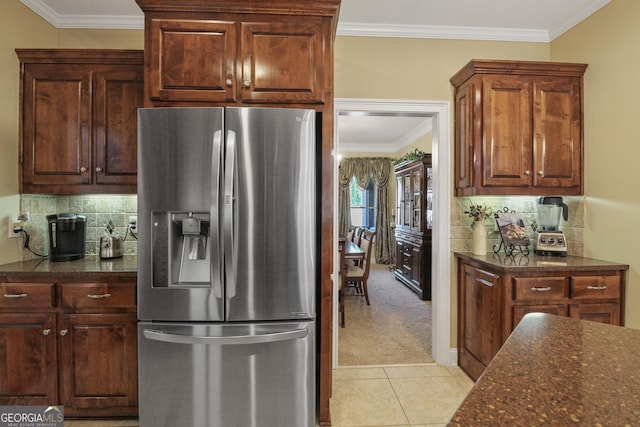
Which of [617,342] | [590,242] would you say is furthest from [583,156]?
[617,342]

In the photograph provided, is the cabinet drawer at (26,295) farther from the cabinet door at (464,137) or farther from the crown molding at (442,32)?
the cabinet door at (464,137)

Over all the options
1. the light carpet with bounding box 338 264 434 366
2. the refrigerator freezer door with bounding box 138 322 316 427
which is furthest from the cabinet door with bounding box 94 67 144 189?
the light carpet with bounding box 338 264 434 366

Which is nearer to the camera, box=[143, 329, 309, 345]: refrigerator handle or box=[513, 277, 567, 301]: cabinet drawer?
box=[143, 329, 309, 345]: refrigerator handle

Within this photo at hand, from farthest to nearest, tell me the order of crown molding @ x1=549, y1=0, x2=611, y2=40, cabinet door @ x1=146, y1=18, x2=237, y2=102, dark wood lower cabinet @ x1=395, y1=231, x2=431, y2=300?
1. dark wood lower cabinet @ x1=395, y1=231, x2=431, y2=300
2. crown molding @ x1=549, y1=0, x2=611, y2=40
3. cabinet door @ x1=146, y1=18, x2=237, y2=102

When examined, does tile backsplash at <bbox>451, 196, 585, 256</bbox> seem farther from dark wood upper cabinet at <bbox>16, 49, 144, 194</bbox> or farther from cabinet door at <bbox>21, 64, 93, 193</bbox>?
cabinet door at <bbox>21, 64, 93, 193</bbox>

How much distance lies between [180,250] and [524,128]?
2.58 metres

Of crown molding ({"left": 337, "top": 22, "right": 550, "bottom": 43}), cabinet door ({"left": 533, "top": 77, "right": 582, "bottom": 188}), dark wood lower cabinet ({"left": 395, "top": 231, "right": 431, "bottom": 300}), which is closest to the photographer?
cabinet door ({"left": 533, "top": 77, "right": 582, "bottom": 188})

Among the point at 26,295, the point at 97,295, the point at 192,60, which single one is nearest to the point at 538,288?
the point at 192,60

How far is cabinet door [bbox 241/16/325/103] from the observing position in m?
1.94

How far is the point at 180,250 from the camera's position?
1812 millimetres

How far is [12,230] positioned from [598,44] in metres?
4.41

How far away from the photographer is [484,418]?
577 millimetres

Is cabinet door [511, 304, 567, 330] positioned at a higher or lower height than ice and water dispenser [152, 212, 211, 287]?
lower

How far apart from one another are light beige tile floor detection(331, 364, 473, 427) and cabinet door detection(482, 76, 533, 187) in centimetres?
157
